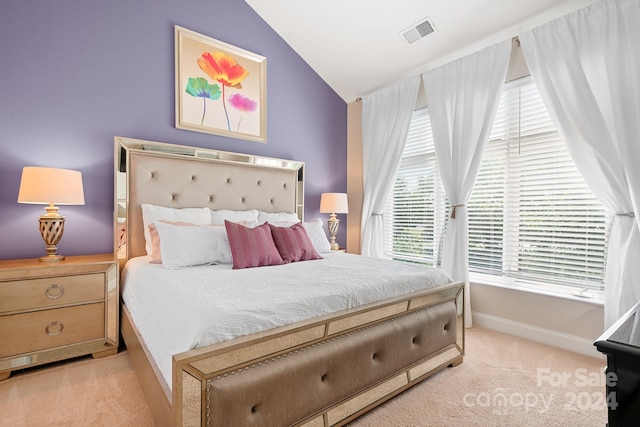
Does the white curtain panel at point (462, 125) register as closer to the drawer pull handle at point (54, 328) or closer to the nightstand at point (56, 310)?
the nightstand at point (56, 310)

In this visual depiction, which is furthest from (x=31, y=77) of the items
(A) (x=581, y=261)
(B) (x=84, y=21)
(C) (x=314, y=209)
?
(A) (x=581, y=261)

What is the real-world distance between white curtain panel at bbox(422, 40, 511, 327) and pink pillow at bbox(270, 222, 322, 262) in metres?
1.41

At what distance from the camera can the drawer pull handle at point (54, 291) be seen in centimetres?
199

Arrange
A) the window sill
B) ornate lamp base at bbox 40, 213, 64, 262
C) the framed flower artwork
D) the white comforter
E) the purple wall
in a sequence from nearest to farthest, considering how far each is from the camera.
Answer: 1. the white comforter
2. ornate lamp base at bbox 40, 213, 64, 262
3. the purple wall
4. the window sill
5. the framed flower artwork

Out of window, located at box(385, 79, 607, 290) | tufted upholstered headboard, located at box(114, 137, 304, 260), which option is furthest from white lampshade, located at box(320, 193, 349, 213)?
window, located at box(385, 79, 607, 290)

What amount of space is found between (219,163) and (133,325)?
5.38ft

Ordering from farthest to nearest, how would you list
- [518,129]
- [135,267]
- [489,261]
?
[489,261], [518,129], [135,267]

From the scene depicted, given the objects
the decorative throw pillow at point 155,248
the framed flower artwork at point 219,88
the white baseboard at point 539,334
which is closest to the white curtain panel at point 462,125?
the white baseboard at point 539,334

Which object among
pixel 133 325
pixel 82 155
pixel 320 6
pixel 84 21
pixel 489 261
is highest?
pixel 320 6

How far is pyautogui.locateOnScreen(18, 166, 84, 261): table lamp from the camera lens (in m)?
2.00

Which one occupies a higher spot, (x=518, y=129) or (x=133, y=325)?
(x=518, y=129)

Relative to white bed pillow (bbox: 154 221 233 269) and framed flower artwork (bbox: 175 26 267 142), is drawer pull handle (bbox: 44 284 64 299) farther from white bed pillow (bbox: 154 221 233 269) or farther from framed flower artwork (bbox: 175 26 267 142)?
framed flower artwork (bbox: 175 26 267 142)

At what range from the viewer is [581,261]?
A: 2.42m

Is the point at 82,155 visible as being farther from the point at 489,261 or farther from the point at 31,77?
the point at 489,261
